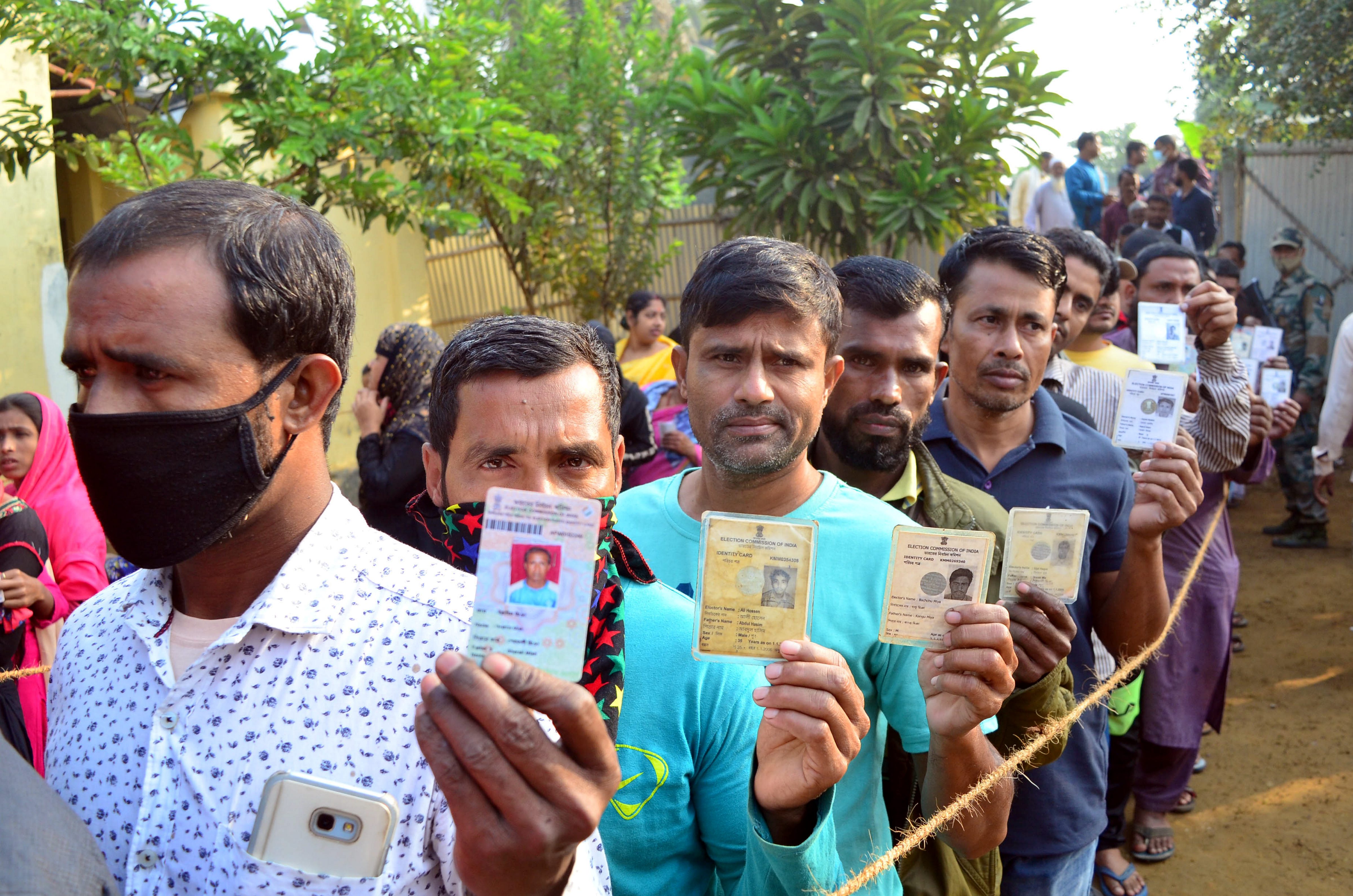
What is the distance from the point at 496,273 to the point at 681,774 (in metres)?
11.2

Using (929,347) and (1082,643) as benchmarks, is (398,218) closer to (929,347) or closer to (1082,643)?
(929,347)

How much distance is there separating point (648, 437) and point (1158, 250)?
278 cm

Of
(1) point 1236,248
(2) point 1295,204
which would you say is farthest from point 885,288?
(2) point 1295,204

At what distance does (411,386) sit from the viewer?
4785 millimetres

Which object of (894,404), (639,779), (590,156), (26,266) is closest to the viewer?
(639,779)

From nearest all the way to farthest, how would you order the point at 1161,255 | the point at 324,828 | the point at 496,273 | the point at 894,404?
1. the point at 324,828
2. the point at 894,404
3. the point at 1161,255
4. the point at 496,273

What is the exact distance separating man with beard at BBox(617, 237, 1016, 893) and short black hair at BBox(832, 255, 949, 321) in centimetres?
25

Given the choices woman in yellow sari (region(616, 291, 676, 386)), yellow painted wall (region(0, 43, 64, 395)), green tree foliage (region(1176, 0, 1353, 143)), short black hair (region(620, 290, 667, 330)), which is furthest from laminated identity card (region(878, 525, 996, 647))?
green tree foliage (region(1176, 0, 1353, 143))

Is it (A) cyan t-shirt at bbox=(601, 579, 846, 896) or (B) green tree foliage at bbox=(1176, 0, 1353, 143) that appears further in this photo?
(B) green tree foliage at bbox=(1176, 0, 1353, 143)

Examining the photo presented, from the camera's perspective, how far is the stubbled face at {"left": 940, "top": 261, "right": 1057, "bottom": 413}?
121 inches

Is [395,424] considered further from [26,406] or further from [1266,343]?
[1266,343]

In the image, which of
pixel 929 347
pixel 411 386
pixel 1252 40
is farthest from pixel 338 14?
pixel 1252 40

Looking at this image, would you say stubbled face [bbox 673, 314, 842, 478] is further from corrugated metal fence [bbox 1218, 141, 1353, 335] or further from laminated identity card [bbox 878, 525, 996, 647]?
corrugated metal fence [bbox 1218, 141, 1353, 335]

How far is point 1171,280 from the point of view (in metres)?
5.09
